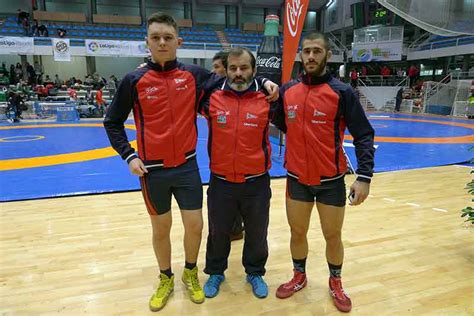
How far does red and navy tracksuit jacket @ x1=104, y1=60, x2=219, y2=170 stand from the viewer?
7.44 ft

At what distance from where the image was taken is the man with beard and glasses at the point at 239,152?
233cm

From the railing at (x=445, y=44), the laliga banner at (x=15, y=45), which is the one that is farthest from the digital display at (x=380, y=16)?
the laliga banner at (x=15, y=45)

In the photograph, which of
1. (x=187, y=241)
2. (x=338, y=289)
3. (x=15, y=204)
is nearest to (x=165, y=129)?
(x=187, y=241)

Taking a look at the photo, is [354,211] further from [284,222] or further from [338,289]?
[338,289]

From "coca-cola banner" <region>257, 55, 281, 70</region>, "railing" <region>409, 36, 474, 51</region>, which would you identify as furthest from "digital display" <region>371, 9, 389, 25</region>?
"coca-cola banner" <region>257, 55, 281, 70</region>

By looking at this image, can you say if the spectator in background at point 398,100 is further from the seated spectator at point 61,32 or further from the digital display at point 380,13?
the seated spectator at point 61,32

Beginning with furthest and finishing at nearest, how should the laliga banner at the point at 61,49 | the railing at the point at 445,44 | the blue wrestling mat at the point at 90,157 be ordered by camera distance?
the railing at the point at 445,44
the laliga banner at the point at 61,49
the blue wrestling mat at the point at 90,157

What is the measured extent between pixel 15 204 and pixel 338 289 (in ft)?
13.5

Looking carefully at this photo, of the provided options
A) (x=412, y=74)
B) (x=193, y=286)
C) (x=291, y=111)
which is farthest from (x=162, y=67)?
(x=412, y=74)

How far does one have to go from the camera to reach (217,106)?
237 centimetres

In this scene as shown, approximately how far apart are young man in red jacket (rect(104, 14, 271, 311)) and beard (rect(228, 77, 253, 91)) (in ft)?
0.52

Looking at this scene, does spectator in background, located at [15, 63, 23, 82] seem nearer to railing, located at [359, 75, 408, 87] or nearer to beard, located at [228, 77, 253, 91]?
railing, located at [359, 75, 408, 87]

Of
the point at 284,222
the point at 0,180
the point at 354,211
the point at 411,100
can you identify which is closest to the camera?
the point at 284,222

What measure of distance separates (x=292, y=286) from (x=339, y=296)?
0.34 meters
